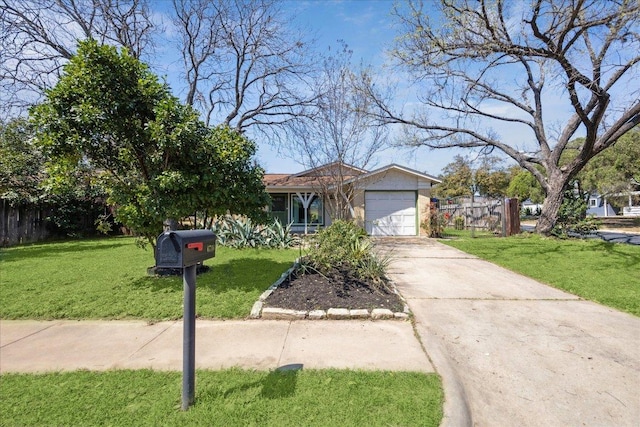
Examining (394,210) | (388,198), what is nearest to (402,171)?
(388,198)

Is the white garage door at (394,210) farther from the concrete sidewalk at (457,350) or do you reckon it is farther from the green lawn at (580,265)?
the concrete sidewalk at (457,350)

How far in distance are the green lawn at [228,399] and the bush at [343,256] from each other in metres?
3.01

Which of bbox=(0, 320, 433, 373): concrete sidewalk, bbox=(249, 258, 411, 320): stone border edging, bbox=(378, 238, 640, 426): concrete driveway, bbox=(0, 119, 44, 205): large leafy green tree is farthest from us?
bbox=(0, 119, 44, 205): large leafy green tree

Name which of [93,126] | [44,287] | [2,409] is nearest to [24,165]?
[44,287]

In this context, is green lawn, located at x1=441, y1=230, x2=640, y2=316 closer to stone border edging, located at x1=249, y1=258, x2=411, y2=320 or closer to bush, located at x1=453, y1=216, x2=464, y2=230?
stone border edging, located at x1=249, y1=258, x2=411, y2=320

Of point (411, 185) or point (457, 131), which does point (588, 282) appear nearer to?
point (411, 185)

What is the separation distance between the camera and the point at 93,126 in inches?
201

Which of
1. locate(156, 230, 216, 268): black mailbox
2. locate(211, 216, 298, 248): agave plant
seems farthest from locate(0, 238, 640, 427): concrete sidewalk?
locate(211, 216, 298, 248): agave plant

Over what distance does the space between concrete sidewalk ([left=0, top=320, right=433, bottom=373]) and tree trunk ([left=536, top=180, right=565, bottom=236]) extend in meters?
13.6

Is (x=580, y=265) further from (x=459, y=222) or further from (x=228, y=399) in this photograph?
(x=459, y=222)

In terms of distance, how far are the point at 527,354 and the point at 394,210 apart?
13278mm

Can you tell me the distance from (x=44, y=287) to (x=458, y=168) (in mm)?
41899

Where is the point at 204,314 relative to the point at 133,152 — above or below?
below

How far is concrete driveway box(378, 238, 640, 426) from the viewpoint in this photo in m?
2.45
